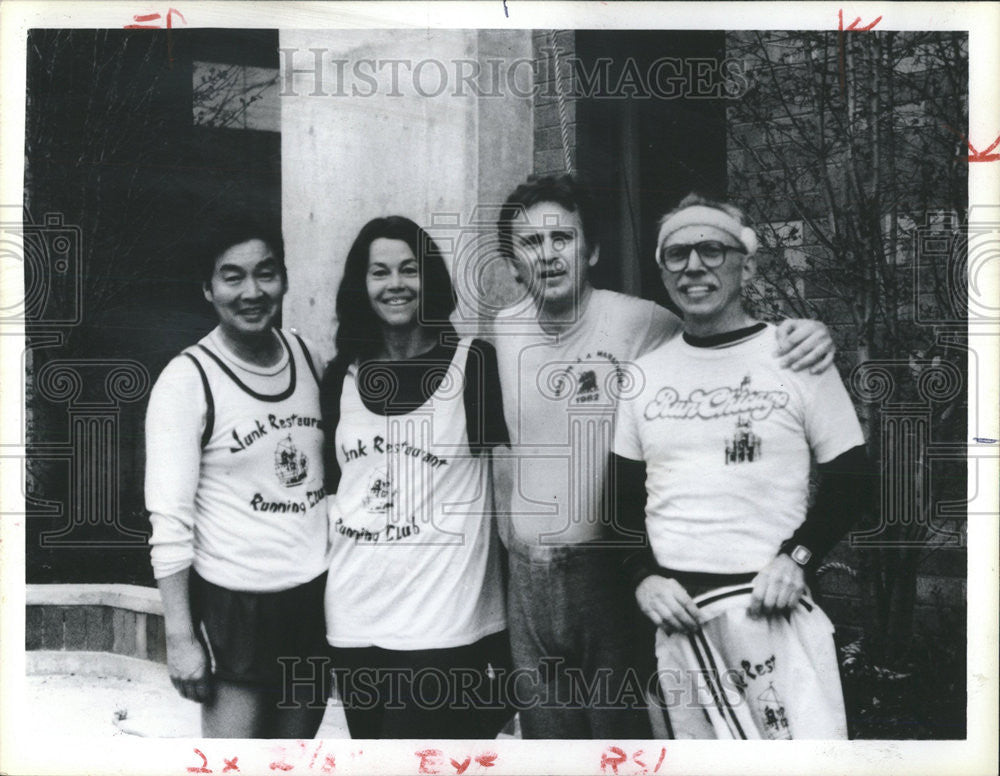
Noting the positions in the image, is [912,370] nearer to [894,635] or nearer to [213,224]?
[894,635]

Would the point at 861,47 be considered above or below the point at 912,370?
above

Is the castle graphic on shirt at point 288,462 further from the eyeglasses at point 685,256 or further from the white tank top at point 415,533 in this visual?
the eyeglasses at point 685,256

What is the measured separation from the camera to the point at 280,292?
4.86 metres

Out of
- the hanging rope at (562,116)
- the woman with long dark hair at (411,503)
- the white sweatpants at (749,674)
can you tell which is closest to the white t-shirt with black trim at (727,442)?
the white sweatpants at (749,674)

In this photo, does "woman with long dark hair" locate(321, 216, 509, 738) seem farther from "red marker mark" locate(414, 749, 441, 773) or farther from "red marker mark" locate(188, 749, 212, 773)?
"red marker mark" locate(188, 749, 212, 773)

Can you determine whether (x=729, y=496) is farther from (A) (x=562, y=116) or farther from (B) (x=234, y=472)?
(B) (x=234, y=472)

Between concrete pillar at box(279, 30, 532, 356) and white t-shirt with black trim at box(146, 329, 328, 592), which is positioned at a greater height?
concrete pillar at box(279, 30, 532, 356)

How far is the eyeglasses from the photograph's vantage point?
15.8 feet

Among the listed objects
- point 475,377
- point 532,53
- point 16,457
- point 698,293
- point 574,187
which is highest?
point 532,53

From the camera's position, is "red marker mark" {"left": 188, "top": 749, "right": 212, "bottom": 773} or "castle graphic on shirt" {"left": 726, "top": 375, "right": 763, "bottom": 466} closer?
"castle graphic on shirt" {"left": 726, "top": 375, "right": 763, "bottom": 466}

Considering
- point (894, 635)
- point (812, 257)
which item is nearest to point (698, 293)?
point (812, 257)

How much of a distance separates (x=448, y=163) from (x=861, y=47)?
166 cm

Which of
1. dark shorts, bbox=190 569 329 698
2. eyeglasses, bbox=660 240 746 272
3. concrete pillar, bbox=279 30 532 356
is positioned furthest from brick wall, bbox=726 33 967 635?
dark shorts, bbox=190 569 329 698

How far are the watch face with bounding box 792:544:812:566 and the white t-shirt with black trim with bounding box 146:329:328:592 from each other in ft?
5.93
